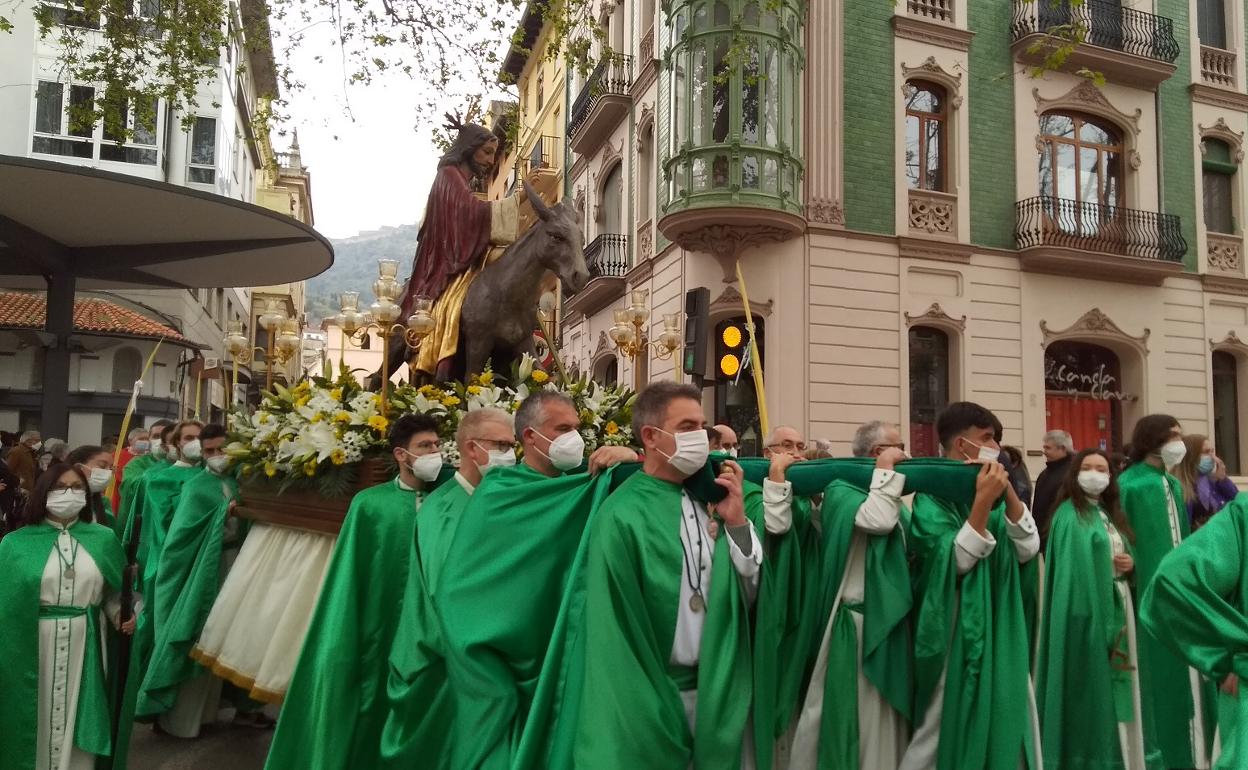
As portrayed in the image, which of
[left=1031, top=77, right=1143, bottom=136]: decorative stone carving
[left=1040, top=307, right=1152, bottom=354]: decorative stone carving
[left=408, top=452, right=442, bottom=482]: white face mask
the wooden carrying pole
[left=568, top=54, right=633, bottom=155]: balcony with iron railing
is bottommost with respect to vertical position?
[left=408, top=452, right=442, bottom=482]: white face mask

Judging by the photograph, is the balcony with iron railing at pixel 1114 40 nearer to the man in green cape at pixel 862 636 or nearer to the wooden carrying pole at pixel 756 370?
the wooden carrying pole at pixel 756 370

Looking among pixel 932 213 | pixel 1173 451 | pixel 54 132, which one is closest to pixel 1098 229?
pixel 932 213

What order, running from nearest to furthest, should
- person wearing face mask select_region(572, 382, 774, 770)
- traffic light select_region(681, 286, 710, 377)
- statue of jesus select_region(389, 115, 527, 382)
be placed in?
1. person wearing face mask select_region(572, 382, 774, 770)
2. statue of jesus select_region(389, 115, 527, 382)
3. traffic light select_region(681, 286, 710, 377)

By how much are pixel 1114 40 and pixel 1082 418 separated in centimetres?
689

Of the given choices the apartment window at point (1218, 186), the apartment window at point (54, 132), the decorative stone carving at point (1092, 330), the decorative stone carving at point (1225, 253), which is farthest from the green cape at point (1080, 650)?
the apartment window at point (54, 132)

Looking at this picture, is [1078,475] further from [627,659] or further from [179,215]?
[179,215]

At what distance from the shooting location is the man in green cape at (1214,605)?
3.08 metres

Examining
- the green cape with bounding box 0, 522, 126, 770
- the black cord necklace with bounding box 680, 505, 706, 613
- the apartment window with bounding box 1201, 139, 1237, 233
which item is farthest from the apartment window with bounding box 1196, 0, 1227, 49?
the green cape with bounding box 0, 522, 126, 770

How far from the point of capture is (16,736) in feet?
16.4

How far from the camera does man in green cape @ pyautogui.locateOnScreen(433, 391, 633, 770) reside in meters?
3.84

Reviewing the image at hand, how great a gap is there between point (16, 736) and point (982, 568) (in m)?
4.51

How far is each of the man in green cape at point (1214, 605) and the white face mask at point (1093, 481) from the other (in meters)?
2.41

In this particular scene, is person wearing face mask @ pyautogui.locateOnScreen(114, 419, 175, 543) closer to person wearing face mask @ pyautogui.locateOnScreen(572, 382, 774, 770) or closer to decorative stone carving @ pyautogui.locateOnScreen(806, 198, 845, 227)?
person wearing face mask @ pyautogui.locateOnScreen(572, 382, 774, 770)

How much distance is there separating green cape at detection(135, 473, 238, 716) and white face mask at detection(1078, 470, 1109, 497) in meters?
5.33
